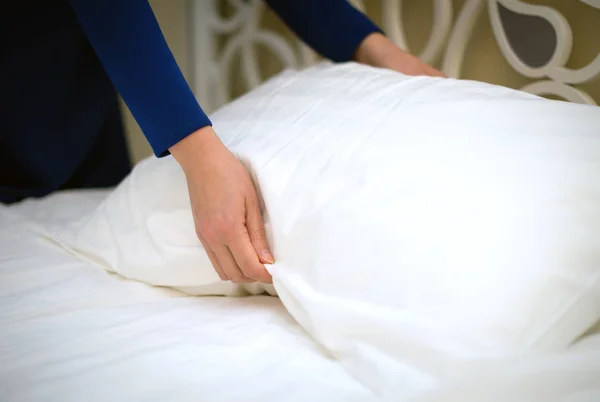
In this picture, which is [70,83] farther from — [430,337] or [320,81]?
[430,337]

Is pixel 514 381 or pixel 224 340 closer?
pixel 514 381

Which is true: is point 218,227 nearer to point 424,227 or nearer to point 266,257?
point 266,257

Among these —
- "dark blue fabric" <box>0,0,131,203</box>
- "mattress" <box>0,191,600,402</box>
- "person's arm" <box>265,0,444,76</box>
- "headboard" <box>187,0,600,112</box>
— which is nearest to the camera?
"mattress" <box>0,191,600,402</box>

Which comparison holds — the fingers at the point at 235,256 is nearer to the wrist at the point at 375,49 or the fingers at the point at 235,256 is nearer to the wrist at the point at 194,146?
the wrist at the point at 194,146

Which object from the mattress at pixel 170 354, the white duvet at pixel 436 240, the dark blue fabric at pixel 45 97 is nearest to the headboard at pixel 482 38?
the white duvet at pixel 436 240

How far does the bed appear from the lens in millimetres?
403

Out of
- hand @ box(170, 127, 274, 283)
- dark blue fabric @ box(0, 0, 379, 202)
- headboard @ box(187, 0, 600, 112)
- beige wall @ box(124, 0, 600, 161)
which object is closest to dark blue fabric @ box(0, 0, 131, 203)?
dark blue fabric @ box(0, 0, 379, 202)

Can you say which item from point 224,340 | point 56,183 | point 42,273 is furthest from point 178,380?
point 56,183

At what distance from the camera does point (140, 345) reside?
0.49 m

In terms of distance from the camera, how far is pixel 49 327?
1.75ft

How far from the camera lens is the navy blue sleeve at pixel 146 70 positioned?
59 centimetres

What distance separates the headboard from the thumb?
46cm

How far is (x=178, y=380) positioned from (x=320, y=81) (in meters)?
0.41

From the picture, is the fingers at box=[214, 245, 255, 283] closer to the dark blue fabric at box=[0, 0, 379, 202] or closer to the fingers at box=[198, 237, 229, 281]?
the fingers at box=[198, 237, 229, 281]
